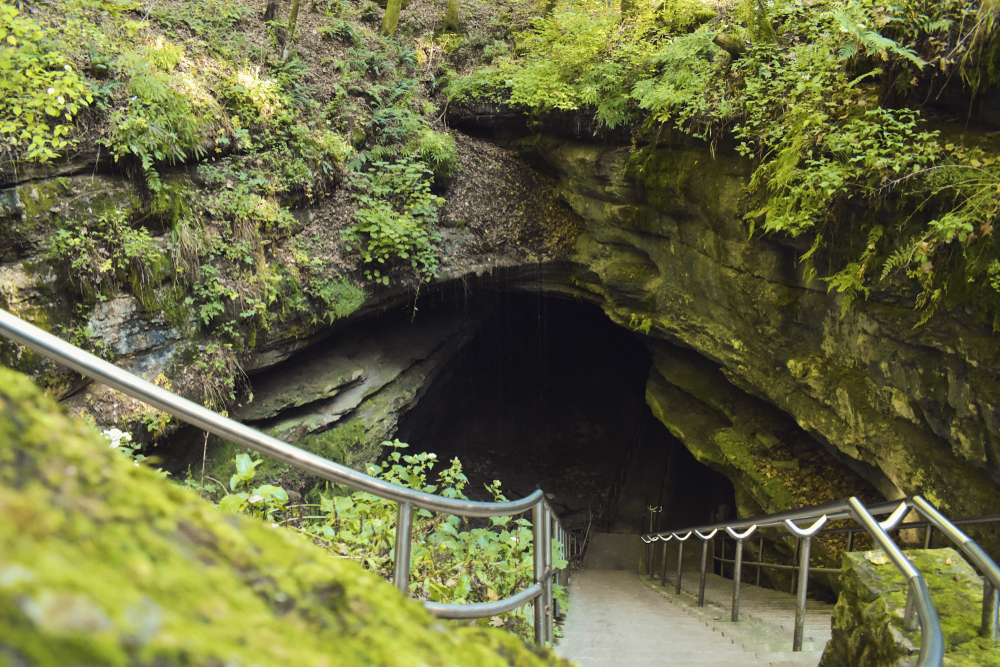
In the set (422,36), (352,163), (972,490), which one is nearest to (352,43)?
(422,36)

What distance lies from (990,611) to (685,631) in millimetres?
2043

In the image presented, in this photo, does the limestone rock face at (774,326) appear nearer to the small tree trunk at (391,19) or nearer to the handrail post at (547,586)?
the small tree trunk at (391,19)

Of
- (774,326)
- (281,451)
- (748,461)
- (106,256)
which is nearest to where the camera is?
(281,451)

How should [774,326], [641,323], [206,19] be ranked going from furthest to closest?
1. [641,323]
2. [206,19]
3. [774,326]

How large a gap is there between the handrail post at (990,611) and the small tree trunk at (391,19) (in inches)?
428

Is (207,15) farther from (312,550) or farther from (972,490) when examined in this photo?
(972,490)

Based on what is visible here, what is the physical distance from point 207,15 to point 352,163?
324 centimetres

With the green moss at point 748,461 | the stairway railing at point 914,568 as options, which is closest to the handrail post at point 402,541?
the stairway railing at point 914,568

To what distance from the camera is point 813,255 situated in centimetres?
526

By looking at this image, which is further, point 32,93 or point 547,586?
point 32,93

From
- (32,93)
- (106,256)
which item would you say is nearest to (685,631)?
(106,256)

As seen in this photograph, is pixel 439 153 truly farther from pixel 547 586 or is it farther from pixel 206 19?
pixel 547 586

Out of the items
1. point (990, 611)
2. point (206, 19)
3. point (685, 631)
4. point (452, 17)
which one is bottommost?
point (685, 631)

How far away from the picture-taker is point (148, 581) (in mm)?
616
